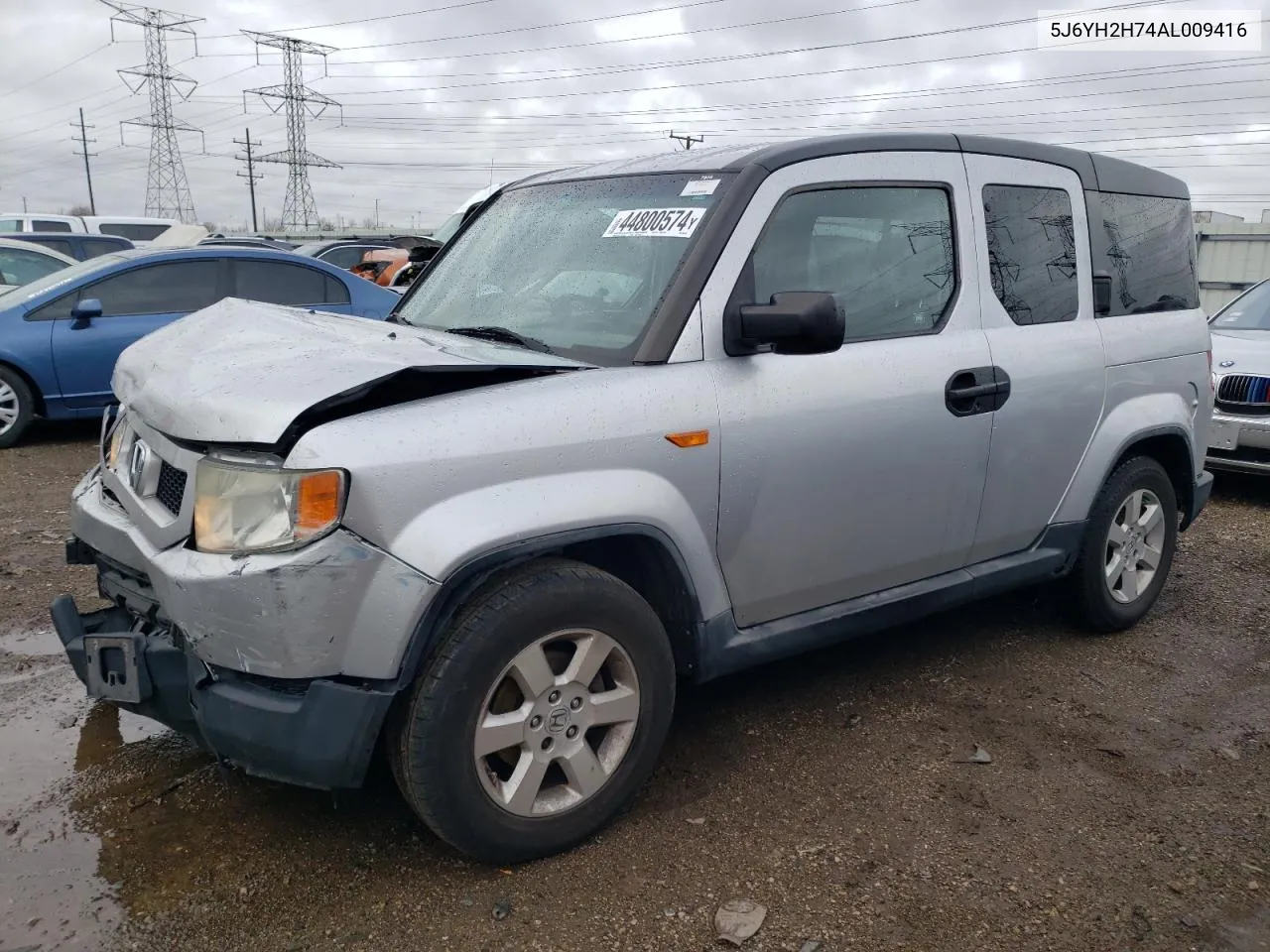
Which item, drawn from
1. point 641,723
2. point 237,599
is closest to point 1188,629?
point 641,723

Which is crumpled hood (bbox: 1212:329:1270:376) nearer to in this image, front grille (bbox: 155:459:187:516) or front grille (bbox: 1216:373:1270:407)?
front grille (bbox: 1216:373:1270:407)

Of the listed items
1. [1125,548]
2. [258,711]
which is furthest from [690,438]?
[1125,548]

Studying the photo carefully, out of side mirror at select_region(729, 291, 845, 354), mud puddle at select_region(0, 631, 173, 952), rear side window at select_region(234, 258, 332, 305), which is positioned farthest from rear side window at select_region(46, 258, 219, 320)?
side mirror at select_region(729, 291, 845, 354)

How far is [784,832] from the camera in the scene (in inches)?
116

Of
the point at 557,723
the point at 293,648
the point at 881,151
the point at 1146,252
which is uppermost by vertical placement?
the point at 881,151

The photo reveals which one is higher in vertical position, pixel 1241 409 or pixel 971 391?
pixel 971 391

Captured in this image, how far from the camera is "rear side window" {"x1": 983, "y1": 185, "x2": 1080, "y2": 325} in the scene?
12.2 ft

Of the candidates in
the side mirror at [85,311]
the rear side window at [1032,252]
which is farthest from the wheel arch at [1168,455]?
the side mirror at [85,311]

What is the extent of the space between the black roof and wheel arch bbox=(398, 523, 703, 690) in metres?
1.23

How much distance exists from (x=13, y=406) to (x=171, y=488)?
6334 millimetres

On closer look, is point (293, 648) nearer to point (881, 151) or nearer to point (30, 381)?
point (881, 151)

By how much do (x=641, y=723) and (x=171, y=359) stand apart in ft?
5.51

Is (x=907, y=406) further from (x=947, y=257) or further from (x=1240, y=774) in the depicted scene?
(x=1240, y=774)

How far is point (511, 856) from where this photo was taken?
269 centimetres
